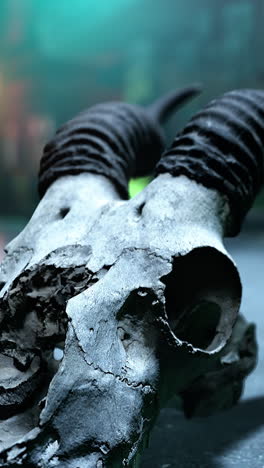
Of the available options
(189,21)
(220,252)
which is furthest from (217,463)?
(189,21)

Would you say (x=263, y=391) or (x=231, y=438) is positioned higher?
(x=231, y=438)

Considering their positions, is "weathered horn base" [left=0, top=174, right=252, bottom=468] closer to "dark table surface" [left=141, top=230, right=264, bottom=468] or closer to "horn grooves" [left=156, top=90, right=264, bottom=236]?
"horn grooves" [left=156, top=90, right=264, bottom=236]

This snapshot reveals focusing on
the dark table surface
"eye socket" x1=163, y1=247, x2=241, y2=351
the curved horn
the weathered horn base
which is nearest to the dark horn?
the curved horn

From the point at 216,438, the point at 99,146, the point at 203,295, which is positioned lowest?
the point at 216,438

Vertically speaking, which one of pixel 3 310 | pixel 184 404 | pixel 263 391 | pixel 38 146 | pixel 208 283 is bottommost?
pixel 38 146

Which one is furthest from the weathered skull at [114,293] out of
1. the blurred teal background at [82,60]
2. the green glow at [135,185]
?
the blurred teal background at [82,60]

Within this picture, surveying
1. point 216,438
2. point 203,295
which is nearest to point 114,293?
point 203,295

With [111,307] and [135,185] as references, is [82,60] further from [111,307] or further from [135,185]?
[111,307]

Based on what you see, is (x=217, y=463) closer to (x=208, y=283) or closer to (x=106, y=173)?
(x=208, y=283)
